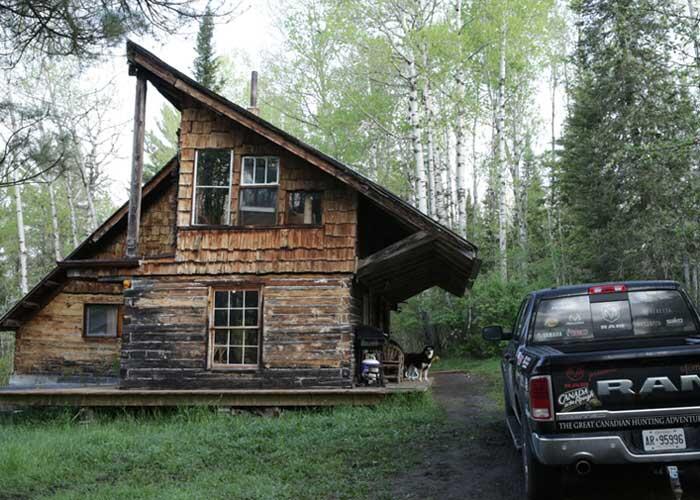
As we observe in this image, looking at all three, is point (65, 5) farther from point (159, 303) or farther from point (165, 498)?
point (159, 303)

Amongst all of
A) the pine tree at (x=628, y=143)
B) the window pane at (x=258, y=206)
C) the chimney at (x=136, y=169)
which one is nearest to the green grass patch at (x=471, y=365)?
the pine tree at (x=628, y=143)

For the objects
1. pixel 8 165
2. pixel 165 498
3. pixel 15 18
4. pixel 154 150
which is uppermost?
pixel 154 150

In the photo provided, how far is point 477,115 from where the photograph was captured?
2875cm

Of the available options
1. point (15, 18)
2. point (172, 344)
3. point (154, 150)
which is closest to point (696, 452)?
point (15, 18)

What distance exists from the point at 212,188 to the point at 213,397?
444 cm

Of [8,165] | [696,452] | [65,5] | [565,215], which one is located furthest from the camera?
[565,215]

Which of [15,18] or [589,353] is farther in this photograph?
[15,18]

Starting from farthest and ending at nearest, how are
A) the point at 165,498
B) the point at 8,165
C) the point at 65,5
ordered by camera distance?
1. the point at 8,165
2. the point at 65,5
3. the point at 165,498

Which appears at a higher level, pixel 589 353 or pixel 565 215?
pixel 565 215

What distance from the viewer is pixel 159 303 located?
1462 cm

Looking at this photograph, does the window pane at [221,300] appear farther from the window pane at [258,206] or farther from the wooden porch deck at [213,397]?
the wooden porch deck at [213,397]

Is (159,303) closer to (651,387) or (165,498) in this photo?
(165,498)

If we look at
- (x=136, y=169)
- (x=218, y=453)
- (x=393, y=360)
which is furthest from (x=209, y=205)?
(x=218, y=453)

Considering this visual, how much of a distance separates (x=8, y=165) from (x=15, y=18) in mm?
1901
